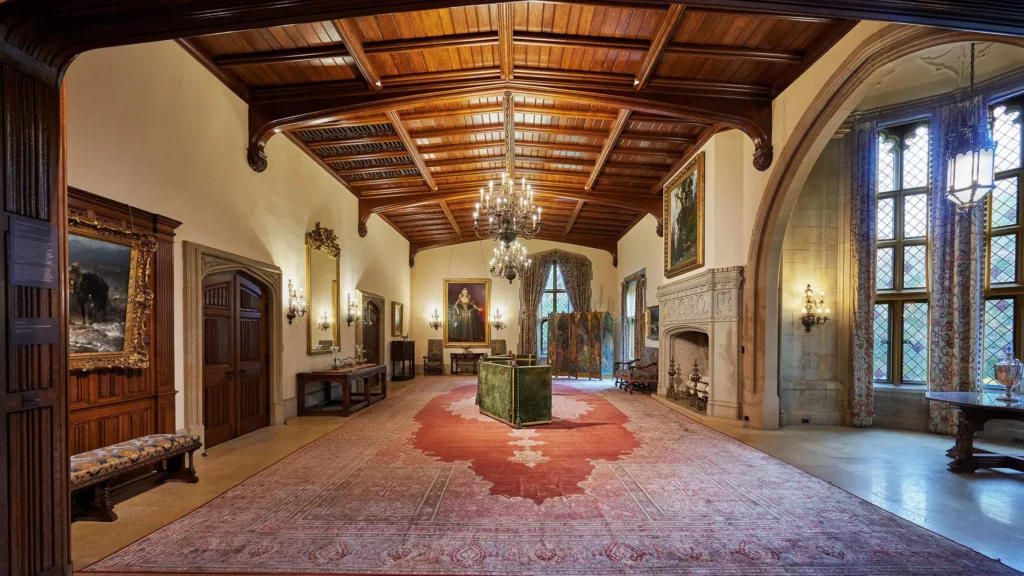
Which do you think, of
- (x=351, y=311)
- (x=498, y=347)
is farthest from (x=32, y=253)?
(x=498, y=347)

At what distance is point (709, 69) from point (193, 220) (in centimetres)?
677

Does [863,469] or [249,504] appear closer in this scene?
[249,504]

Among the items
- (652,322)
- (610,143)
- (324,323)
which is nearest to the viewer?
(610,143)

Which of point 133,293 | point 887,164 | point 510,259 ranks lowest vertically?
point 133,293

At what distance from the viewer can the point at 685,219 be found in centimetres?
931

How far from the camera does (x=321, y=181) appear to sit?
9234 millimetres

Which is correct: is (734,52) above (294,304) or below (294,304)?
above

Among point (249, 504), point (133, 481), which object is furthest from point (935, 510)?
point (133, 481)

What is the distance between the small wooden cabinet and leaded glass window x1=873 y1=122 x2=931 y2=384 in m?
11.1

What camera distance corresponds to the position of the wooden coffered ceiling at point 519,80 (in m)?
5.36

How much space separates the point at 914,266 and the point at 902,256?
8.8 inches

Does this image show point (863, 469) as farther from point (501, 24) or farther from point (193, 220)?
point (193, 220)

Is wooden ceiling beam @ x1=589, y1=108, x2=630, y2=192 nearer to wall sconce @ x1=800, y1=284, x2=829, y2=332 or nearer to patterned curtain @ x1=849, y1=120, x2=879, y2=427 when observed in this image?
patterned curtain @ x1=849, y1=120, x2=879, y2=427

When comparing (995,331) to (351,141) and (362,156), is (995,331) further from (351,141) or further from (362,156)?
(362,156)
